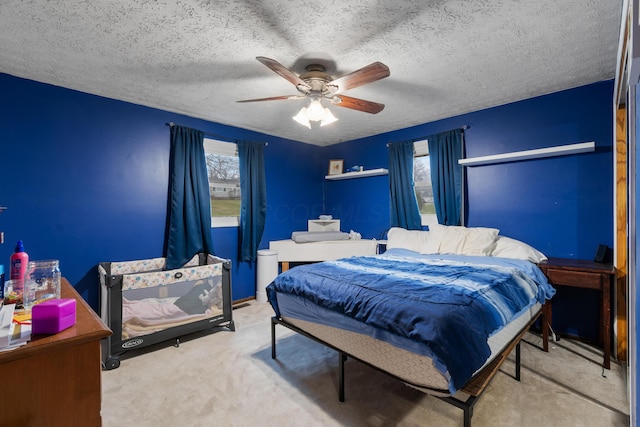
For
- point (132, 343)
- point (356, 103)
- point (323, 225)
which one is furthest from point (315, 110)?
point (323, 225)

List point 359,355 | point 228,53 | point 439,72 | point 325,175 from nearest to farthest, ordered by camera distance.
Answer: point 359,355 < point 228,53 < point 439,72 < point 325,175

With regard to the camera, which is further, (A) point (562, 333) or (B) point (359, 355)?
(A) point (562, 333)

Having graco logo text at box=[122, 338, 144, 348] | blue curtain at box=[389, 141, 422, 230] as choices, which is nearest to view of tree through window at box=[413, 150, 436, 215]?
blue curtain at box=[389, 141, 422, 230]

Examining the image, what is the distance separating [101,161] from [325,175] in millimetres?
3165

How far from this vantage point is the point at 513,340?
1982 millimetres

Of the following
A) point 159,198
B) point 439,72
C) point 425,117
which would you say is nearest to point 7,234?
point 159,198

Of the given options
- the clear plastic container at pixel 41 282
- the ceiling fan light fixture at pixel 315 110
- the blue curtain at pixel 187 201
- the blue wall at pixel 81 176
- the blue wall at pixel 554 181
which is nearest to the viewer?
the clear plastic container at pixel 41 282

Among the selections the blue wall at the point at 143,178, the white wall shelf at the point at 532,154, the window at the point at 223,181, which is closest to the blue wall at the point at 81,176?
the blue wall at the point at 143,178

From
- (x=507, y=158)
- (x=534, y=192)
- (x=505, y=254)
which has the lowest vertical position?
(x=505, y=254)

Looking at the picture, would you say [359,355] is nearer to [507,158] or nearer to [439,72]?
[439,72]

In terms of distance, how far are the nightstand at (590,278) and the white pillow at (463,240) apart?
494mm

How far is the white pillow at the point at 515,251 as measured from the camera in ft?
9.07

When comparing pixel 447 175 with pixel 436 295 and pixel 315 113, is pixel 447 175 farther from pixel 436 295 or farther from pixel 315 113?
pixel 436 295

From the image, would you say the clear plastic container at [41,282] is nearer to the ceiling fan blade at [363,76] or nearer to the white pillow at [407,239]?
the ceiling fan blade at [363,76]
